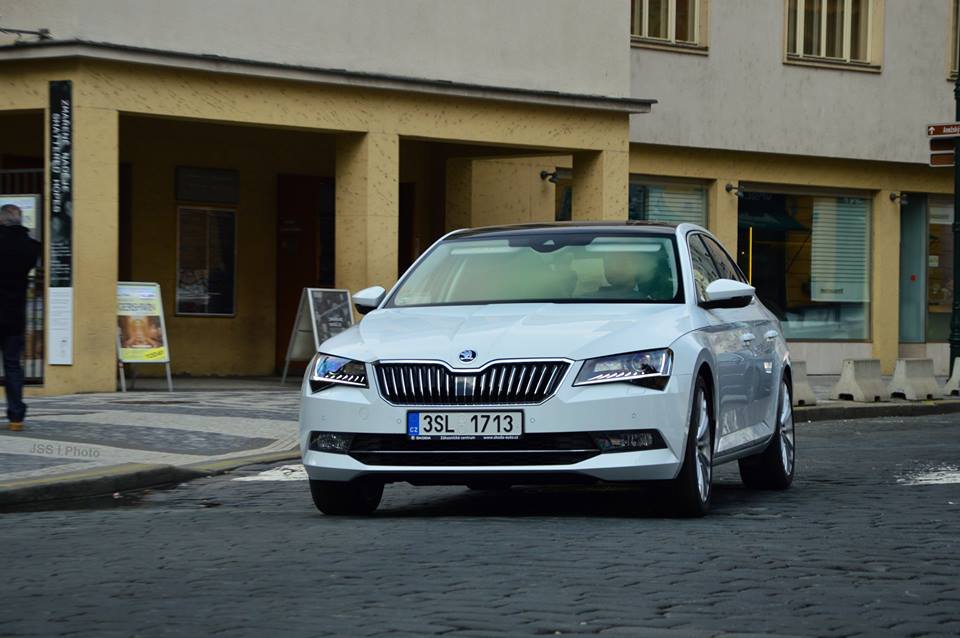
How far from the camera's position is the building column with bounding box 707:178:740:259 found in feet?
92.5

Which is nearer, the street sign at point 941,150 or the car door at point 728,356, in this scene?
the car door at point 728,356

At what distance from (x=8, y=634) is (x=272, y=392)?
1497 cm

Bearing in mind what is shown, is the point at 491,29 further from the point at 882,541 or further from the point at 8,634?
the point at 8,634

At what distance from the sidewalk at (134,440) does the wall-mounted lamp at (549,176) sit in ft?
24.8

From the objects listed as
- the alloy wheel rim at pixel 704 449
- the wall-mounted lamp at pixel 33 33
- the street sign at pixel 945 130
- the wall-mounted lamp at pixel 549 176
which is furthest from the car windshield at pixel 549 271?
the wall-mounted lamp at pixel 549 176

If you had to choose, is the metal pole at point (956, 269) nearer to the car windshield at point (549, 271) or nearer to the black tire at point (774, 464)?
the black tire at point (774, 464)

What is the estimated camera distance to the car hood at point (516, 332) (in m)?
8.91

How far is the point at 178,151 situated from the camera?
77.7 feet

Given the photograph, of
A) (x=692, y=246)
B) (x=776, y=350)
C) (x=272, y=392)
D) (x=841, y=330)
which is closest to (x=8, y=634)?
(x=692, y=246)

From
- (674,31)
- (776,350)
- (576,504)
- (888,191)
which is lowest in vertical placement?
(576,504)

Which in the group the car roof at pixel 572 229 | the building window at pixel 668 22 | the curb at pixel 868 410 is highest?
the building window at pixel 668 22

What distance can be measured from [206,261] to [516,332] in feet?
51.4

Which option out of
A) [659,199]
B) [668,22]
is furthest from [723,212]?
[668,22]

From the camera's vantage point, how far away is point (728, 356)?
10.1 m
